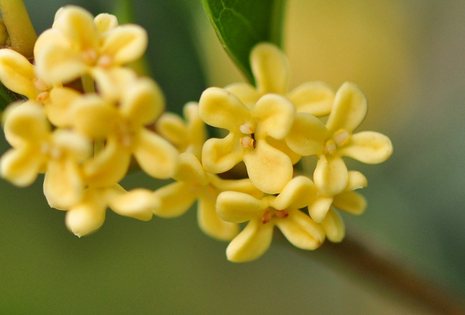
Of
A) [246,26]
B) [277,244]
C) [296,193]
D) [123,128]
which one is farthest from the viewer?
[277,244]

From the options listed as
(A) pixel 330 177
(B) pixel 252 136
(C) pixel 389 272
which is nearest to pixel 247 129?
(B) pixel 252 136

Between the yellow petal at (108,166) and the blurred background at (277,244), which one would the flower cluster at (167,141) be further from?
the blurred background at (277,244)

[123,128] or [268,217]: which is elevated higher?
[123,128]

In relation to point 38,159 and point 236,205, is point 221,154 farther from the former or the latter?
point 38,159

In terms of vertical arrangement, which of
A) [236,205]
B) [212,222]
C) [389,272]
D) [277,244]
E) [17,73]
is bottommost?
[277,244]

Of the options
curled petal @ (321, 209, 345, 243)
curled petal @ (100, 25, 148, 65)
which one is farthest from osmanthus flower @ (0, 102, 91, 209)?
curled petal @ (321, 209, 345, 243)

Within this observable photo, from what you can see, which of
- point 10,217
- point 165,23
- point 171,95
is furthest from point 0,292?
point 165,23

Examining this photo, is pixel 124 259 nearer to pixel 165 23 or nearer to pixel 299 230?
pixel 165 23
